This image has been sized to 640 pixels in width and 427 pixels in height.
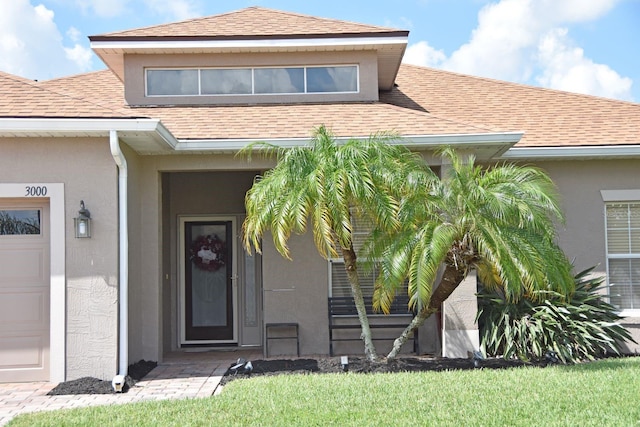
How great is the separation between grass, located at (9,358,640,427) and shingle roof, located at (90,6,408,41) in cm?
656

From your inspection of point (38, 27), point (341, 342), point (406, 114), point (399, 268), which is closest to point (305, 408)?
point (399, 268)

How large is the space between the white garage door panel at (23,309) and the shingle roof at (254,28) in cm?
511

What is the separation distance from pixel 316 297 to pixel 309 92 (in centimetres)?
384

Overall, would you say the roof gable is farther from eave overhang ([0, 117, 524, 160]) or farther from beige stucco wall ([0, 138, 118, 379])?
beige stucco wall ([0, 138, 118, 379])

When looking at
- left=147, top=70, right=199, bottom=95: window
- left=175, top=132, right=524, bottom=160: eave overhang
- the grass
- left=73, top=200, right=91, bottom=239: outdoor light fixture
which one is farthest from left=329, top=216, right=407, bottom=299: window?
left=147, top=70, right=199, bottom=95: window

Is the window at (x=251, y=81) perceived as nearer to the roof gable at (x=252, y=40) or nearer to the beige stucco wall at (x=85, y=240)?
the roof gable at (x=252, y=40)

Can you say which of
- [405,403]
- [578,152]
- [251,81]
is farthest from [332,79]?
[405,403]

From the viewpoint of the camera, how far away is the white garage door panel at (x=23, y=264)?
30.9 ft

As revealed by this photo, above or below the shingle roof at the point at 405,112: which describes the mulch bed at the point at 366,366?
below

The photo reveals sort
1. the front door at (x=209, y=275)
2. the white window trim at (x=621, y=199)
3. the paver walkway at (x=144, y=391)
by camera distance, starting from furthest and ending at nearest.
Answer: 1. the front door at (x=209, y=275)
2. the white window trim at (x=621, y=199)
3. the paver walkway at (x=144, y=391)

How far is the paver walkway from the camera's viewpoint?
795cm

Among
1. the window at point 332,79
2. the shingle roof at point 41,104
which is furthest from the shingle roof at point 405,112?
the window at point 332,79

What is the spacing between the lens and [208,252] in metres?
13.4

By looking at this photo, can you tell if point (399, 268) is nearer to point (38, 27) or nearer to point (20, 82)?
point (20, 82)
